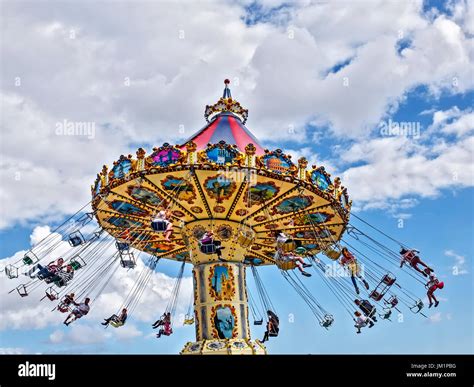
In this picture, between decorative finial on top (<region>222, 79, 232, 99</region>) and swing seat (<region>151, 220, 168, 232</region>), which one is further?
decorative finial on top (<region>222, 79, 232, 99</region>)

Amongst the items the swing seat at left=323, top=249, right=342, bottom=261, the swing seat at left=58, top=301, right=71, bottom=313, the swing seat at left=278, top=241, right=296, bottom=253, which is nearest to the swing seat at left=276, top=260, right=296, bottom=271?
the swing seat at left=278, top=241, right=296, bottom=253

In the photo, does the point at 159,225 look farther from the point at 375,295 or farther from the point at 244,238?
the point at 375,295

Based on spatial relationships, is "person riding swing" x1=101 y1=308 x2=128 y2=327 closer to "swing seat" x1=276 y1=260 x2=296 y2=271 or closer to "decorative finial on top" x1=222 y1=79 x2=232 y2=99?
"swing seat" x1=276 y1=260 x2=296 y2=271

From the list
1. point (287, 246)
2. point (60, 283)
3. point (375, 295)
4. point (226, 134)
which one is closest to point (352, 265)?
point (375, 295)

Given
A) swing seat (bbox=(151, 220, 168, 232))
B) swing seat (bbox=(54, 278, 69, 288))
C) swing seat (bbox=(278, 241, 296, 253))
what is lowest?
swing seat (bbox=(54, 278, 69, 288))

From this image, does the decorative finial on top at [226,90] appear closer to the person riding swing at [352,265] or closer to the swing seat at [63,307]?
the person riding swing at [352,265]

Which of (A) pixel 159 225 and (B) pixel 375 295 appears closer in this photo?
(A) pixel 159 225

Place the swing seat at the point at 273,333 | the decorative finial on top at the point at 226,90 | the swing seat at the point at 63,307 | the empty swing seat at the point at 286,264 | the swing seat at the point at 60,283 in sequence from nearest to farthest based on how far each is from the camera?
1. the empty swing seat at the point at 286,264
2. the swing seat at the point at 60,283
3. the swing seat at the point at 63,307
4. the swing seat at the point at 273,333
5. the decorative finial on top at the point at 226,90

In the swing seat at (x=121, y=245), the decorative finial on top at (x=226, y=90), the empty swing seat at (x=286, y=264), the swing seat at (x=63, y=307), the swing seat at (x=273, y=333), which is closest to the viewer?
the empty swing seat at (x=286, y=264)

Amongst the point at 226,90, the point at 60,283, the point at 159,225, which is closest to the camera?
the point at 159,225

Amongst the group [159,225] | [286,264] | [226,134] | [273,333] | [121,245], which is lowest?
[273,333]

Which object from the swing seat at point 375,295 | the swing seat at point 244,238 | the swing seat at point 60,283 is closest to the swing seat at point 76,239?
the swing seat at point 60,283
